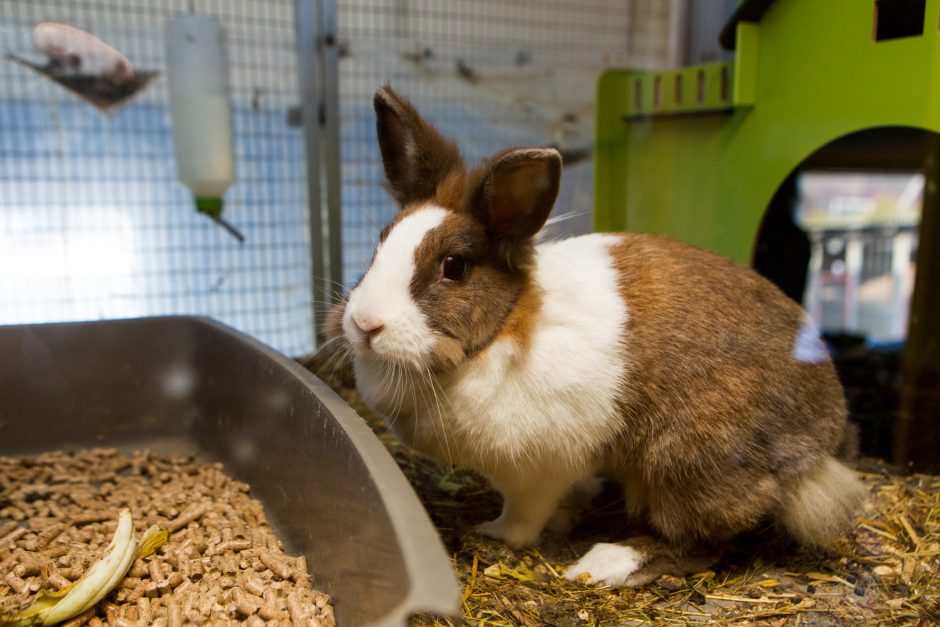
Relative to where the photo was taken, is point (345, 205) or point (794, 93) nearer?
point (794, 93)

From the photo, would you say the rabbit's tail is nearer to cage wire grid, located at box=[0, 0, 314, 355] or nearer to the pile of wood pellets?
the pile of wood pellets

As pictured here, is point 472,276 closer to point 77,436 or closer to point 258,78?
point 77,436

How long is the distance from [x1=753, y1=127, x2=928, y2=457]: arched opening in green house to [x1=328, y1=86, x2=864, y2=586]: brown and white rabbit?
97cm

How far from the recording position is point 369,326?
5.67 feet

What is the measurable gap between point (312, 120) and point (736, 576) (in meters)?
2.39

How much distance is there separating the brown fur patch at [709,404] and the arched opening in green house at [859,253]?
0.95m

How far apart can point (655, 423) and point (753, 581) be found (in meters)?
0.51

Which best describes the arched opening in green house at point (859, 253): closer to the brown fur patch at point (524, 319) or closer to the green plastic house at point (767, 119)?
the green plastic house at point (767, 119)

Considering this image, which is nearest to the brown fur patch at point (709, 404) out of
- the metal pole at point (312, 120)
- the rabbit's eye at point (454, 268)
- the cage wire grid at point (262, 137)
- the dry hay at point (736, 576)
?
the dry hay at point (736, 576)

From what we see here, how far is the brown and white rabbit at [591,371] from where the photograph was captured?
6.11 ft

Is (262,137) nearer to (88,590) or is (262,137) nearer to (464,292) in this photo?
(464,292)

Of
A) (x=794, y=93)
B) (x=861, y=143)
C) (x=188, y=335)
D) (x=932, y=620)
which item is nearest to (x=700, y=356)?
(x=932, y=620)

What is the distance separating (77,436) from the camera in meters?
2.63

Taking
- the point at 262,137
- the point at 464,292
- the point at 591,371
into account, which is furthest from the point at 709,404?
the point at 262,137
